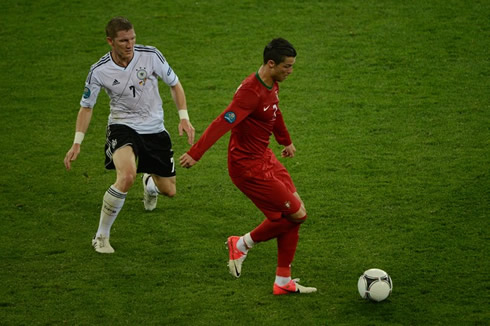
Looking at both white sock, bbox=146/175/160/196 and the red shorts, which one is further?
white sock, bbox=146/175/160/196

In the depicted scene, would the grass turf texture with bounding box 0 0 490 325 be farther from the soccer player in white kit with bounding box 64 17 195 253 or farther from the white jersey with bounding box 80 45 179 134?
the white jersey with bounding box 80 45 179 134

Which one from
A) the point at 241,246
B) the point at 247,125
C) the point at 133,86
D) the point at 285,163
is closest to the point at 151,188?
the point at 133,86

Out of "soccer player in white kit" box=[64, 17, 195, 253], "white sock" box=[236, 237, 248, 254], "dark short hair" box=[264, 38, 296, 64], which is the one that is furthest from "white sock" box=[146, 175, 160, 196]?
"dark short hair" box=[264, 38, 296, 64]

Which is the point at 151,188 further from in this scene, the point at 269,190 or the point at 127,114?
the point at 269,190

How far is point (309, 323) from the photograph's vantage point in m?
5.99

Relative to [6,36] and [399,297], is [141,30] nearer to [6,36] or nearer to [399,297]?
[6,36]

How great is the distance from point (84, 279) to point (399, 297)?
2.92 m

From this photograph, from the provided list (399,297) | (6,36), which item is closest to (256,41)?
(6,36)

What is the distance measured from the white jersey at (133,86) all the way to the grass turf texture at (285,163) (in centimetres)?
129

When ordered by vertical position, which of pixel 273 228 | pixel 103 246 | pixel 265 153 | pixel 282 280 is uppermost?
pixel 265 153

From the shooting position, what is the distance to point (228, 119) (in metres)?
6.10

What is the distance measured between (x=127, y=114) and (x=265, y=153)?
174 centimetres

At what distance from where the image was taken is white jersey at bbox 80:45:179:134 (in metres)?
7.32

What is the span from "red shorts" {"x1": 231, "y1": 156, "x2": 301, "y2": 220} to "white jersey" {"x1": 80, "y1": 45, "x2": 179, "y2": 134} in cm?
156
